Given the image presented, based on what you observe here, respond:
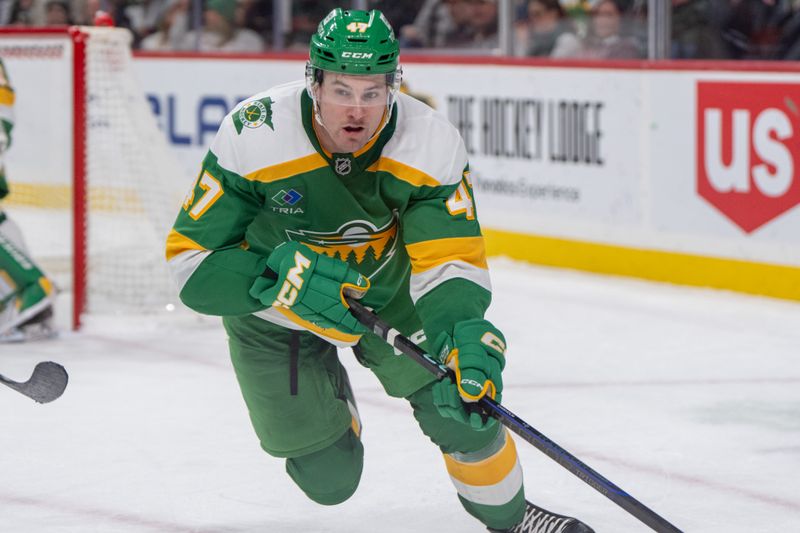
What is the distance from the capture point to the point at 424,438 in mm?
3725

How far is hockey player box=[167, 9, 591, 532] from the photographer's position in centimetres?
253

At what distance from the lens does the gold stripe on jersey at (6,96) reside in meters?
4.88

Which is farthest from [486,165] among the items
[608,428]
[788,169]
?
[608,428]

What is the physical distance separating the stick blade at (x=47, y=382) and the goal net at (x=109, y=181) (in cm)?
241

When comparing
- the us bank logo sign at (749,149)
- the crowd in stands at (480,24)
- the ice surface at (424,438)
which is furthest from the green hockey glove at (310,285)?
the crowd in stands at (480,24)

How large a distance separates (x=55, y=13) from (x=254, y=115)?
250 inches

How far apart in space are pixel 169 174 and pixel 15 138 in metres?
1.72

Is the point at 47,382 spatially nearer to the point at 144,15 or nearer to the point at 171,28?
the point at 171,28

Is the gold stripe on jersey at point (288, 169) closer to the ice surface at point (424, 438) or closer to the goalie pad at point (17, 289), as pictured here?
the ice surface at point (424, 438)

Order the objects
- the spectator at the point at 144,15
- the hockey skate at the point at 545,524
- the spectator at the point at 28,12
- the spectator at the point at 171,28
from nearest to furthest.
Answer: the hockey skate at the point at 545,524 → the spectator at the point at 171,28 → the spectator at the point at 144,15 → the spectator at the point at 28,12

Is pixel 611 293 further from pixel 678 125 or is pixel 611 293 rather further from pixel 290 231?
pixel 290 231

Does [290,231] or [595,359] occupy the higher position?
[290,231]

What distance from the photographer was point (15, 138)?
6895mm

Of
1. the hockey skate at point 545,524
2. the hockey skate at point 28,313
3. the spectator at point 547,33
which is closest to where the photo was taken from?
the hockey skate at point 545,524
